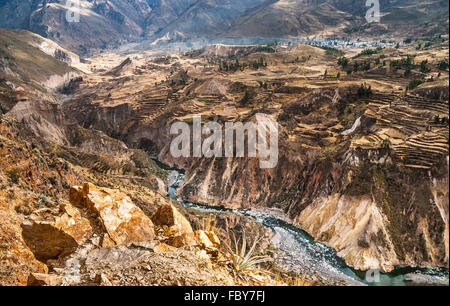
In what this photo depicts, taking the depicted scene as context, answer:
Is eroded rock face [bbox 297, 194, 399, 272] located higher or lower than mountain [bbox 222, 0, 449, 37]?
lower

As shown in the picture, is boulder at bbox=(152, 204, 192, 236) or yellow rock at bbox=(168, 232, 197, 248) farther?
boulder at bbox=(152, 204, 192, 236)

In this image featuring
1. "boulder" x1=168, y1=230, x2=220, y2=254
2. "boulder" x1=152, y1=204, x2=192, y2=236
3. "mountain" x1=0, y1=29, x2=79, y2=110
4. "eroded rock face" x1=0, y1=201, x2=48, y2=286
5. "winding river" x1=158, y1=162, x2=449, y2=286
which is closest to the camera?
"eroded rock face" x1=0, y1=201, x2=48, y2=286

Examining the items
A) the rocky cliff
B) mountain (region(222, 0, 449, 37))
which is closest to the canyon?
the rocky cliff

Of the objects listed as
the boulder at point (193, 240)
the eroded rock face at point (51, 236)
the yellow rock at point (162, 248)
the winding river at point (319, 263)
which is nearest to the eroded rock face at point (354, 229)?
the winding river at point (319, 263)

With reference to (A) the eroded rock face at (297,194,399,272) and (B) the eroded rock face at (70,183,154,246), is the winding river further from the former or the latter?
(B) the eroded rock face at (70,183,154,246)

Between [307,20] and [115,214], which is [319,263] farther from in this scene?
[307,20]

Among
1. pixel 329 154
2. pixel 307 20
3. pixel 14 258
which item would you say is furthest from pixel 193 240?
pixel 307 20
